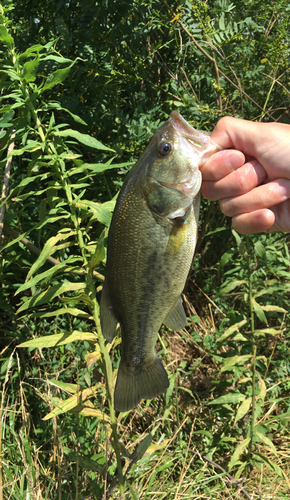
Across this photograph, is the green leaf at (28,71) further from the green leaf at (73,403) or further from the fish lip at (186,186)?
the green leaf at (73,403)

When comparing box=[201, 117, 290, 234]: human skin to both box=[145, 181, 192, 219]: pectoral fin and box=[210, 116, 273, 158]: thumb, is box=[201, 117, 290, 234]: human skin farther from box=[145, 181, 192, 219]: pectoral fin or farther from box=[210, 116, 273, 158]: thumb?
box=[145, 181, 192, 219]: pectoral fin

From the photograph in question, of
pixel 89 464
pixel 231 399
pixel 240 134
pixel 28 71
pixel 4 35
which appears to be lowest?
pixel 231 399

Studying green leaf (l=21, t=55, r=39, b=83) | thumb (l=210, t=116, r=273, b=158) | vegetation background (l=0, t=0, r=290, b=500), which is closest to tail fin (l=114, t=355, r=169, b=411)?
vegetation background (l=0, t=0, r=290, b=500)

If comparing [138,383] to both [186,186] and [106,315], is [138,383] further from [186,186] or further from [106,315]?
[186,186]

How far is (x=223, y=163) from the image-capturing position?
1.87m

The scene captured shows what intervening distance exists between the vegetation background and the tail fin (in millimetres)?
395

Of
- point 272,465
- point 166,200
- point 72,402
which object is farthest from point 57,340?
point 272,465

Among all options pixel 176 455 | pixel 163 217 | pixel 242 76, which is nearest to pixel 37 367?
pixel 176 455

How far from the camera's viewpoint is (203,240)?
15.3ft

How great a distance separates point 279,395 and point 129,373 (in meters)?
2.58

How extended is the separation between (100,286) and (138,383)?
0.88 meters

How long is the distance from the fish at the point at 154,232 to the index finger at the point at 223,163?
104mm

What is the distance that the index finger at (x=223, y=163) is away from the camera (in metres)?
1.86

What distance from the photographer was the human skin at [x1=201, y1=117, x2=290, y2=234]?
1.90 metres
